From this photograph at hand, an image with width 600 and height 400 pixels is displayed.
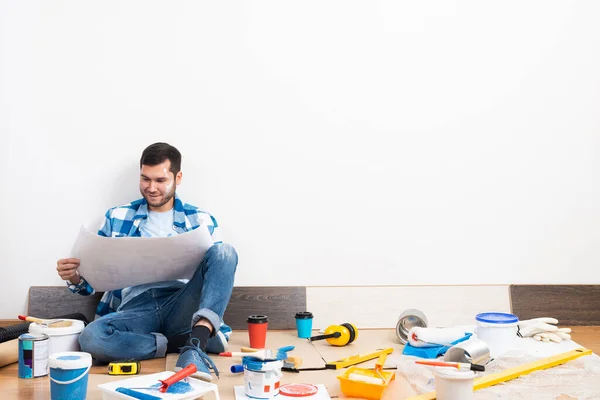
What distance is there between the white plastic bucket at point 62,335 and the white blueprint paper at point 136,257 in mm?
216

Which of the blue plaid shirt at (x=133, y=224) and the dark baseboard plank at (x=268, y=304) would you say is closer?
the blue plaid shirt at (x=133, y=224)

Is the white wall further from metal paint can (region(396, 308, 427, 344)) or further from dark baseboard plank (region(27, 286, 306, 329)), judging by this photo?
metal paint can (region(396, 308, 427, 344))

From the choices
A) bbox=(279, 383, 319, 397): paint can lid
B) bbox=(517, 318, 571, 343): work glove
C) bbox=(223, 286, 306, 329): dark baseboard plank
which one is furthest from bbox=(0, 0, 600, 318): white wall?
bbox=(279, 383, 319, 397): paint can lid

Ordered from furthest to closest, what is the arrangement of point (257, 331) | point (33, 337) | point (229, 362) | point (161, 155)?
point (161, 155), point (257, 331), point (229, 362), point (33, 337)

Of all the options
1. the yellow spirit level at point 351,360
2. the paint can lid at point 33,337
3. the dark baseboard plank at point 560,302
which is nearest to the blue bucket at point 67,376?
the paint can lid at point 33,337

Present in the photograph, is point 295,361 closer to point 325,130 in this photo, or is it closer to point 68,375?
point 68,375

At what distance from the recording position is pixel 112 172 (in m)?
2.71

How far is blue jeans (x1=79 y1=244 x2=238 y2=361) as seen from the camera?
2.07m

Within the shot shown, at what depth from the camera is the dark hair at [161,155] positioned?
2471mm

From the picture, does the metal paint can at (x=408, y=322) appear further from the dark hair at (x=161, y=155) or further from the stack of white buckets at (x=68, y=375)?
the stack of white buckets at (x=68, y=375)

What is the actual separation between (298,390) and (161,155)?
3.92 ft

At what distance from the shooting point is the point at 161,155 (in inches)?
98.1

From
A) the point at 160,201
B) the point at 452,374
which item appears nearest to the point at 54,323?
the point at 160,201

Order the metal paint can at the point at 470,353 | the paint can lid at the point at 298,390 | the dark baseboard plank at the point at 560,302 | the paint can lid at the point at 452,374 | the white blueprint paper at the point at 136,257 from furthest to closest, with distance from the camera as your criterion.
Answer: the dark baseboard plank at the point at 560,302, the white blueprint paper at the point at 136,257, the metal paint can at the point at 470,353, the paint can lid at the point at 298,390, the paint can lid at the point at 452,374
